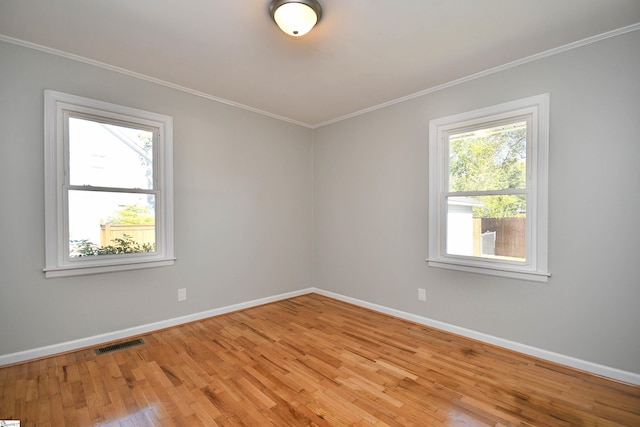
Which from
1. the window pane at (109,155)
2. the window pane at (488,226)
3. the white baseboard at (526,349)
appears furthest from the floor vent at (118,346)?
the window pane at (488,226)

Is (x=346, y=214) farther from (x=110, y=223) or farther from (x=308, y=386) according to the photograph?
(x=110, y=223)

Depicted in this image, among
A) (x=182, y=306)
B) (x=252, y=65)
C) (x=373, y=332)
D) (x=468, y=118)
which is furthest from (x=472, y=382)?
(x=252, y=65)

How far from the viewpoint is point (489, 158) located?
3.02m

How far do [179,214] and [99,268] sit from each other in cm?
92

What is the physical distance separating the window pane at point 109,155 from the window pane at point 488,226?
339cm

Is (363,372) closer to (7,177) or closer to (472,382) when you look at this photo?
(472,382)

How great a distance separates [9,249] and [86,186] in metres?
0.76

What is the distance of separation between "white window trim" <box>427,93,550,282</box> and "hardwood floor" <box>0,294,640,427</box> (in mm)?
763

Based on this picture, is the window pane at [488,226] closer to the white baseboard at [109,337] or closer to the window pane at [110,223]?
the white baseboard at [109,337]

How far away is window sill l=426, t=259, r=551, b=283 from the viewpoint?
2.65 meters

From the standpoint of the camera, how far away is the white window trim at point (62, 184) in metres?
2.63

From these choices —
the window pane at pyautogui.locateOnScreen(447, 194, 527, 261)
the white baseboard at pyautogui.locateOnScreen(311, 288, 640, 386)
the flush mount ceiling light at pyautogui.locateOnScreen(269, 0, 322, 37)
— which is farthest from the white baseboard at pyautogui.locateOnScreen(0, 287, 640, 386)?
the flush mount ceiling light at pyautogui.locateOnScreen(269, 0, 322, 37)

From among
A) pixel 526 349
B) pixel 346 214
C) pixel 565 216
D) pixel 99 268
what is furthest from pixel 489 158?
pixel 99 268

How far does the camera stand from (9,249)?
248 centimetres
